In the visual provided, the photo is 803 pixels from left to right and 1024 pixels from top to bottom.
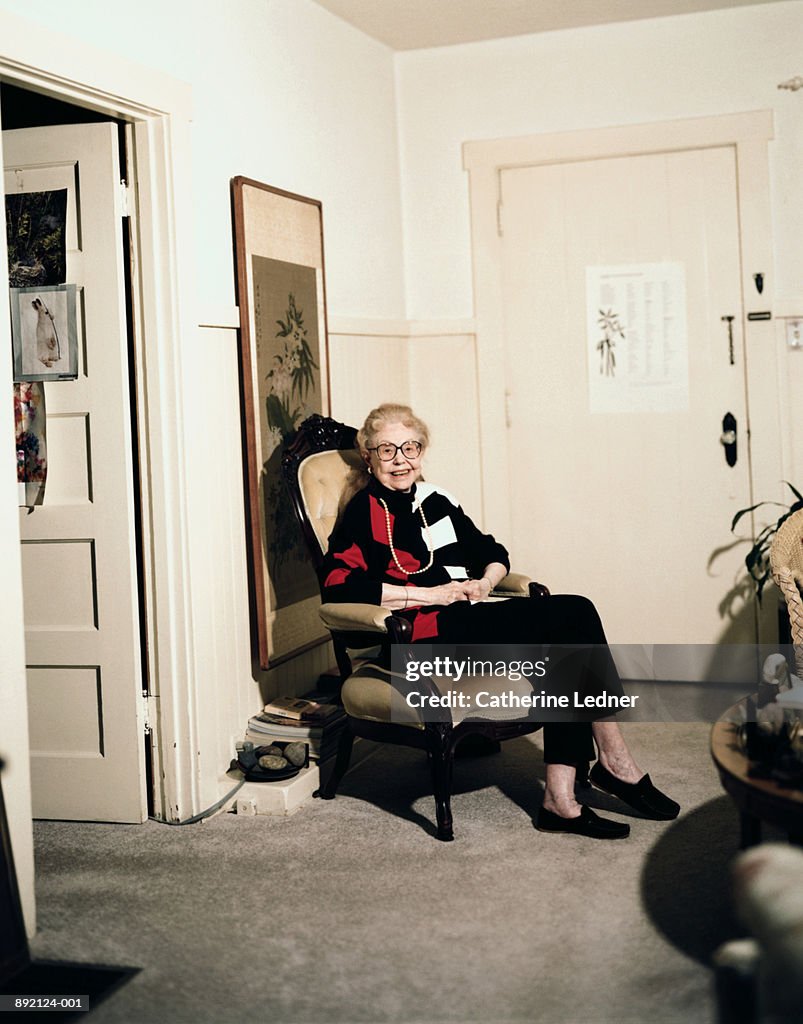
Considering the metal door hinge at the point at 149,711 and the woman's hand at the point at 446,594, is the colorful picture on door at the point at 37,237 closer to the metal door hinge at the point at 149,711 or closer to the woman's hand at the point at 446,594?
the metal door hinge at the point at 149,711

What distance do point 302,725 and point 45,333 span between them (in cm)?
146

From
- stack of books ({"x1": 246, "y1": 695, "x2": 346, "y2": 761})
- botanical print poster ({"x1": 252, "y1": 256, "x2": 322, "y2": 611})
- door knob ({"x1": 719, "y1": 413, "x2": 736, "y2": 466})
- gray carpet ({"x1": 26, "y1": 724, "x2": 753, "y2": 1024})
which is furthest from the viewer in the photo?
door knob ({"x1": 719, "y1": 413, "x2": 736, "y2": 466})

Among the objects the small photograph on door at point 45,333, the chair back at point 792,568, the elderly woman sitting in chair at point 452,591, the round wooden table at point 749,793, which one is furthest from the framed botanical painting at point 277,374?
the round wooden table at point 749,793

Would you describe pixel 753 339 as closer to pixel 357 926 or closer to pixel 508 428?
pixel 508 428

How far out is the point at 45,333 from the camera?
3.48 metres

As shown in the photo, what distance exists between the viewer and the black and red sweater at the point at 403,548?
3.45 meters

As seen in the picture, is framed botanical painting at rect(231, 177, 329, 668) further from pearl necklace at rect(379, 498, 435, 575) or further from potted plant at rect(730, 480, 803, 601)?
potted plant at rect(730, 480, 803, 601)

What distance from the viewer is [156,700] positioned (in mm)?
3492

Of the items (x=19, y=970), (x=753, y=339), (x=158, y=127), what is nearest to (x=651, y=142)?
(x=753, y=339)

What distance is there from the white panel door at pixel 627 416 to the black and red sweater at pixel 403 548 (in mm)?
1306

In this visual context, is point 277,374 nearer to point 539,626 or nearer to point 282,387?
point 282,387

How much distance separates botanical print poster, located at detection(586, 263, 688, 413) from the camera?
15.8ft

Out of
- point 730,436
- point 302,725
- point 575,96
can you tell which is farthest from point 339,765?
point 575,96

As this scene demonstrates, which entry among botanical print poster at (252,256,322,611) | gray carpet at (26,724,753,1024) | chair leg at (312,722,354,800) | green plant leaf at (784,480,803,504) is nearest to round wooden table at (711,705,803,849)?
gray carpet at (26,724,753,1024)
